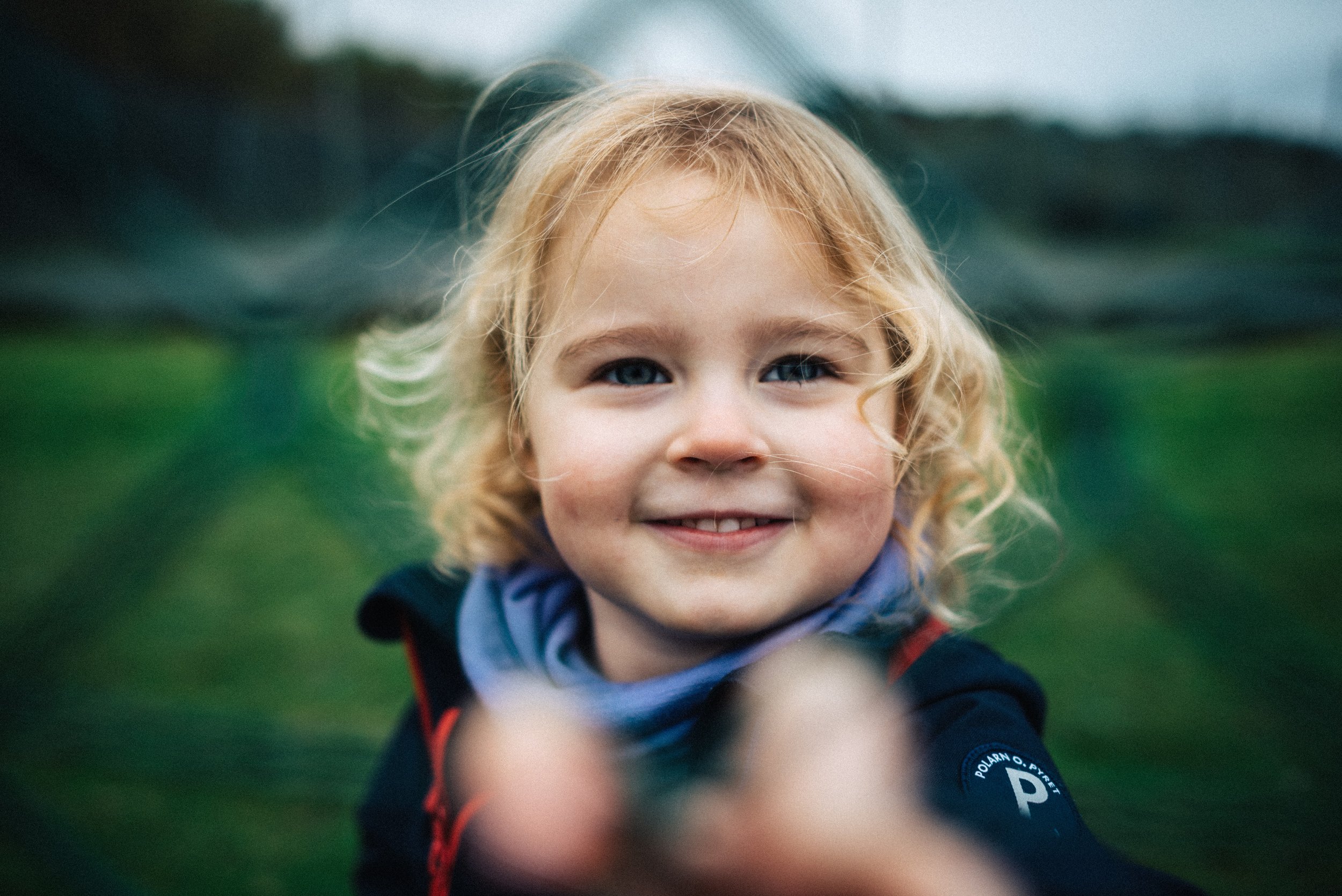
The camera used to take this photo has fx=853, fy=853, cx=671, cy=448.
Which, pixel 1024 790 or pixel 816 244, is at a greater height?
pixel 816 244

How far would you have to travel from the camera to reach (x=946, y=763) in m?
0.38

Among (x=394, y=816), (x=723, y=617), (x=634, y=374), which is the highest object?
(x=634, y=374)

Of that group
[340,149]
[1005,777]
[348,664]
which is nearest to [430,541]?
[348,664]

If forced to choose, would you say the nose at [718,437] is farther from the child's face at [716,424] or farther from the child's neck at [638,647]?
the child's neck at [638,647]

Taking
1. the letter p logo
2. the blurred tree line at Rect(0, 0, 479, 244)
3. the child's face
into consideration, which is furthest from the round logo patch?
the blurred tree line at Rect(0, 0, 479, 244)

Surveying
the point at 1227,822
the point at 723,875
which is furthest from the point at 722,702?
the point at 1227,822

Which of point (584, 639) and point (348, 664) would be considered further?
point (348, 664)

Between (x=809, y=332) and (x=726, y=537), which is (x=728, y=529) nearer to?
(x=726, y=537)

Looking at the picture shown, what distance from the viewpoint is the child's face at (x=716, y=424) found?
0.41 metres

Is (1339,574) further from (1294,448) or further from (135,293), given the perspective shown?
(135,293)

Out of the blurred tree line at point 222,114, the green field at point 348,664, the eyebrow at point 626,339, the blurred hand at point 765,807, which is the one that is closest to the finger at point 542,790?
the blurred hand at point 765,807

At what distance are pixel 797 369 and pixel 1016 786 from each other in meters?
0.22

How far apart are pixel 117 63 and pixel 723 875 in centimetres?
220

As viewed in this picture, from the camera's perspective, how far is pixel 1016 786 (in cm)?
37
